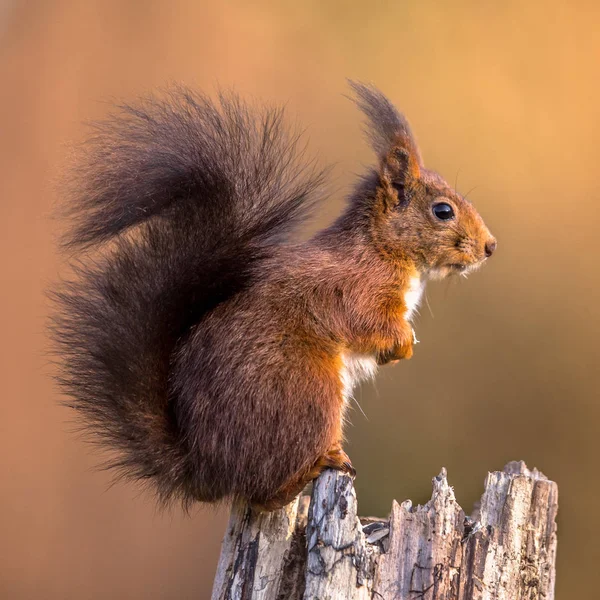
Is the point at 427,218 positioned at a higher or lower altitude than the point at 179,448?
higher

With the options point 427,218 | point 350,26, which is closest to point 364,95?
point 427,218

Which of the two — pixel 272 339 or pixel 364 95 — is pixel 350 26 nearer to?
pixel 364 95

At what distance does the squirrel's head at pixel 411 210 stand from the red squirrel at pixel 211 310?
0.15 m

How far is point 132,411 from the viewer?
1648 mm

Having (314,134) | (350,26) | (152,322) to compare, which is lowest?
(152,322)

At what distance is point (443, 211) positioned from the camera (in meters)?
2.04

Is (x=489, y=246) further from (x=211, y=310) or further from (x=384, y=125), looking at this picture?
(x=211, y=310)

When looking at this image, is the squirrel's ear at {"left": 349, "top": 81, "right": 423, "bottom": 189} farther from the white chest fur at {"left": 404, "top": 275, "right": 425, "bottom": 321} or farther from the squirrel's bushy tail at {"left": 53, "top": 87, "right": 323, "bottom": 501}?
the squirrel's bushy tail at {"left": 53, "top": 87, "right": 323, "bottom": 501}

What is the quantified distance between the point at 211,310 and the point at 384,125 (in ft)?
2.39

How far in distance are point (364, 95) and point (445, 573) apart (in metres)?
1.17

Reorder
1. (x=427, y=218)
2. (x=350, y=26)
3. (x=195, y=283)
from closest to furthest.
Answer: (x=195, y=283) < (x=427, y=218) < (x=350, y=26)

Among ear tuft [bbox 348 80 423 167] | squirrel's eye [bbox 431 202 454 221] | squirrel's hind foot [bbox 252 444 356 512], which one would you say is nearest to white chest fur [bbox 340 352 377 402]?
squirrel's hind foot [bbox 252 444 356 512]

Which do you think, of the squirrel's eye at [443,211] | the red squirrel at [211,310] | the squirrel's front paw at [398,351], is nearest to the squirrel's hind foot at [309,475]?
the red squirrel at [211,310]

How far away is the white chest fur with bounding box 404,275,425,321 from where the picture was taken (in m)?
1.98
